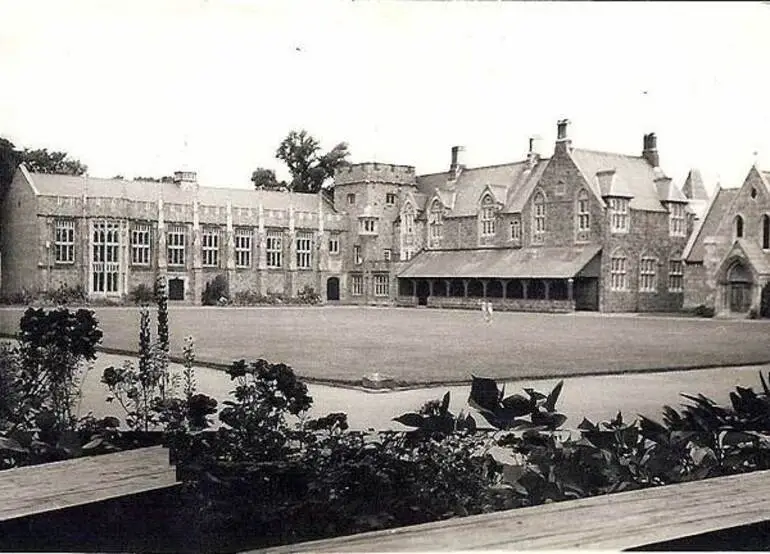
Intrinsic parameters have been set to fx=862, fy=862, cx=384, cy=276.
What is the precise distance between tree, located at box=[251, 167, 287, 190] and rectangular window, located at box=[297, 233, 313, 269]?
49 centimetres

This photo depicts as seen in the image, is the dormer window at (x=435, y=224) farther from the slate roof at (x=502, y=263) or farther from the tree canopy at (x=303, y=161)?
the tree canopy at (x=303, y=161)

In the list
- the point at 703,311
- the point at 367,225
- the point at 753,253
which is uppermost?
the point at 367,225

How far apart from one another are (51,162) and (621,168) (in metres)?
4.31

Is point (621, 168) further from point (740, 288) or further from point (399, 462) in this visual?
point (399, 462)

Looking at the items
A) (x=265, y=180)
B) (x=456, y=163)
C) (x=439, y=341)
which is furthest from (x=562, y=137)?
(x=265, y=180)

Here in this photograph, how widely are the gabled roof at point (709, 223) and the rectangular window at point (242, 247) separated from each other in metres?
3.42

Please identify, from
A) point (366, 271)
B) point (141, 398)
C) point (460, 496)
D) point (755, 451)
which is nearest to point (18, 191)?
point (141, 398)

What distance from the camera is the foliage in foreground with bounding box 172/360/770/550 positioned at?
4.36 metres

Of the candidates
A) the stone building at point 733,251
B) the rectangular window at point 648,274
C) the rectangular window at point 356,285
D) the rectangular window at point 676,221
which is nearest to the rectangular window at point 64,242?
the rectangular window at point 356,285

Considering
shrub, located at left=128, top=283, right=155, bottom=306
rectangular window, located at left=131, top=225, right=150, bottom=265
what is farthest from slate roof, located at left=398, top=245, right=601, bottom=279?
shrub, located at left=128, top=283, right=155, bottom=306

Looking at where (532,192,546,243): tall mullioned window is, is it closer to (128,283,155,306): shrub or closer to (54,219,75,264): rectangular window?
(128,283,155,306): shrub

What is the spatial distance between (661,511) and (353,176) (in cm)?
263

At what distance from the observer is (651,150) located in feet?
19.9

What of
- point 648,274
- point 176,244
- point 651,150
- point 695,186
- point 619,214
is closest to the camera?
point 176,244
